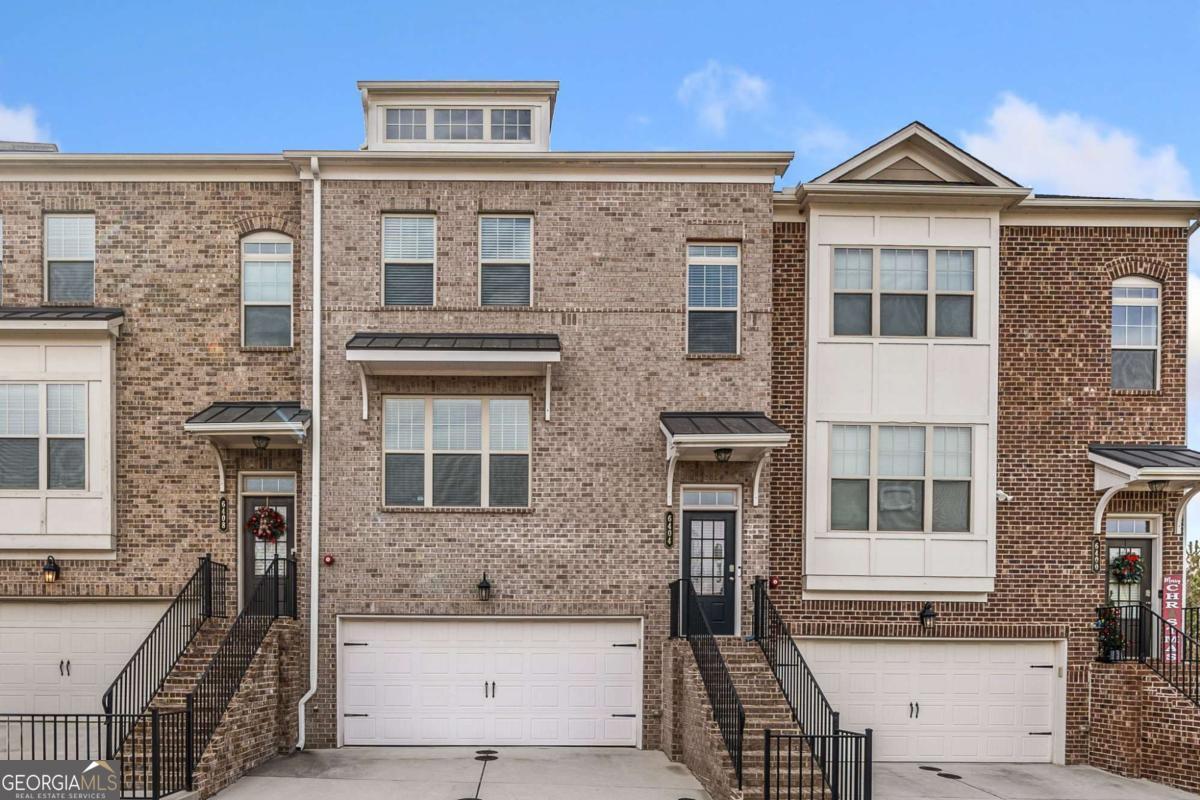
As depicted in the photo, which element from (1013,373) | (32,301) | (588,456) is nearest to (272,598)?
(588,456)

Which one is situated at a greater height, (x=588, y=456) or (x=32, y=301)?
(x=32, y=301)

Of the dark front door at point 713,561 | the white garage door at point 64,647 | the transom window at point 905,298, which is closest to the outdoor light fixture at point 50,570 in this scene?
the white garage door at point 64,647

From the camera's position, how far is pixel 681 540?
506 inches

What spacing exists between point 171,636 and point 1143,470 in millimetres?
14172

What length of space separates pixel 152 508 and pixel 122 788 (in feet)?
13.9

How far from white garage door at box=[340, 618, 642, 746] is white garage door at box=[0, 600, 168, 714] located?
131 inches

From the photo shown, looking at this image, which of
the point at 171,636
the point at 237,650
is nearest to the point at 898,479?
the point at 237,650

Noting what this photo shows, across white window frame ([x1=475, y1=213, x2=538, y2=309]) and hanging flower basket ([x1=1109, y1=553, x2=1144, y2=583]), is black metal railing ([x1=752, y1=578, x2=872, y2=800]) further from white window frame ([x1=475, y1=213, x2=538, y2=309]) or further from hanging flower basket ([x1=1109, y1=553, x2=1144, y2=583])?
white window frame ([x1=475, y1=213, x2=538, y2=309])

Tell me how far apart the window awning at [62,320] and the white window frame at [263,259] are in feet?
5.68

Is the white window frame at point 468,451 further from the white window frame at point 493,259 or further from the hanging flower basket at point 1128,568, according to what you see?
the hanging flower basket at point 1128,568

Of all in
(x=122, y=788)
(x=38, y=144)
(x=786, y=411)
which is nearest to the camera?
(x=122, y=788)

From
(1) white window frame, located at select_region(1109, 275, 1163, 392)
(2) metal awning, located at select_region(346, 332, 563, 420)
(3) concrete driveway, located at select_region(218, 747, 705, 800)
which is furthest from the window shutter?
(1) white window frame, located at select_region(1109, 275, 1163, 392)

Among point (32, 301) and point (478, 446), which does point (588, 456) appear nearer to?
point (478, 446)

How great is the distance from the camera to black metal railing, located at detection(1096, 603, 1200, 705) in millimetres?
12907
